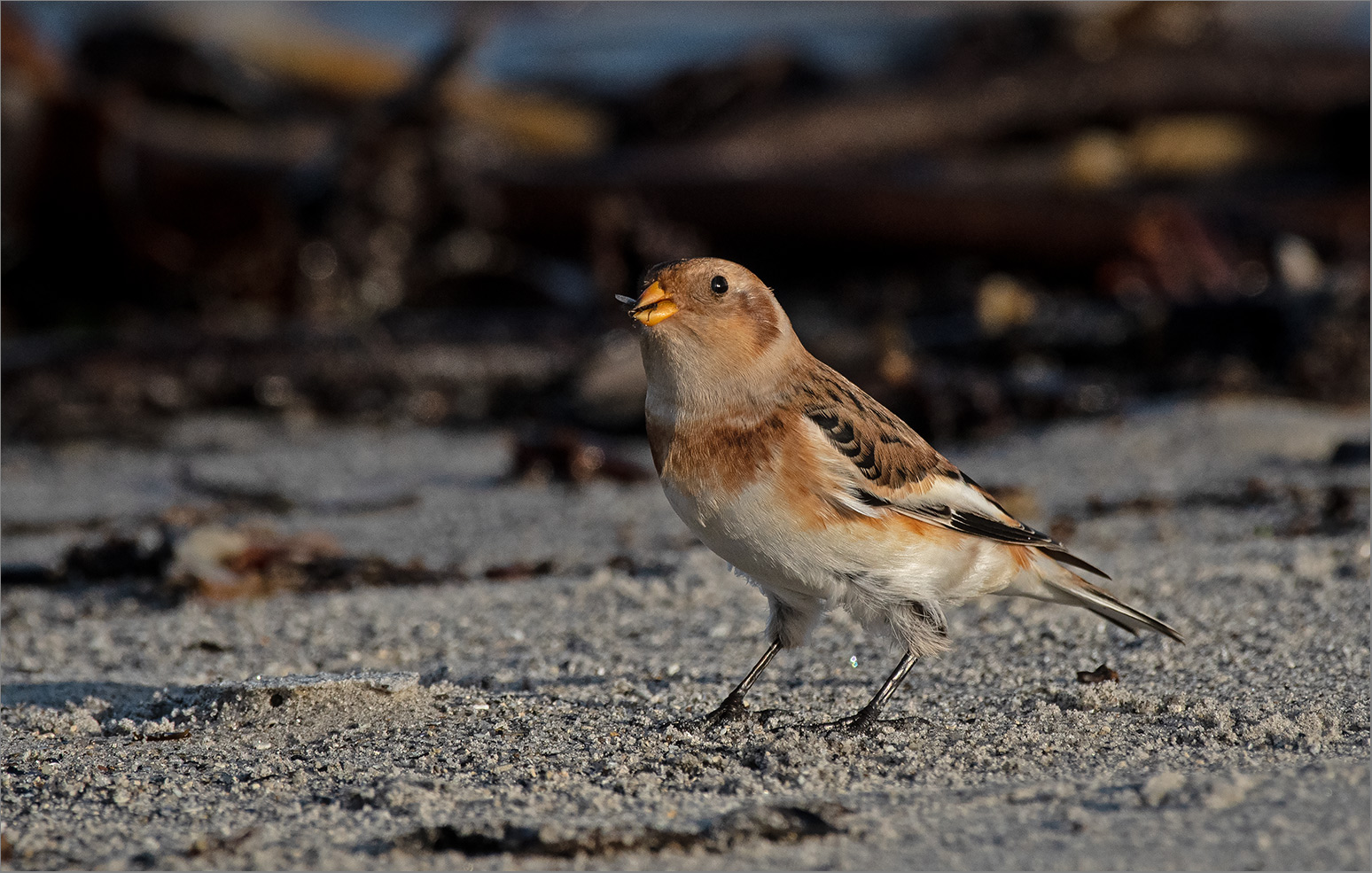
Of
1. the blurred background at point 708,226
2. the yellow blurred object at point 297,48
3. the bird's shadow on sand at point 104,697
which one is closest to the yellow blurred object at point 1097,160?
the blurred background at point 708,226

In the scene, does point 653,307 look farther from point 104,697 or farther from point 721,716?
point 104,697

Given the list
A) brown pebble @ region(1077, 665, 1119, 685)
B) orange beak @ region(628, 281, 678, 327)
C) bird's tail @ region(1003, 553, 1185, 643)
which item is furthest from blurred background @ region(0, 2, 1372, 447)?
orange beak @ region(628, 281, 678, 327)

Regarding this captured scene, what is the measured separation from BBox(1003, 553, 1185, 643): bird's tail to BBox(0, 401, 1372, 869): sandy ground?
0.14m

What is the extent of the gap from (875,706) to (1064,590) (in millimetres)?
723

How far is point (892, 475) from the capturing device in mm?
3441

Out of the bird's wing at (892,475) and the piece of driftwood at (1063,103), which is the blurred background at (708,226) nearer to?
the piece of driftwood at (1063,103)

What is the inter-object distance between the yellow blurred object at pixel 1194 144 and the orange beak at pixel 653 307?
32.8ft

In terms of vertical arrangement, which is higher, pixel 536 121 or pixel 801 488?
pixel 536 121

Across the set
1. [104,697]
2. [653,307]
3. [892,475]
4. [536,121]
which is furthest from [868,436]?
[536,121]

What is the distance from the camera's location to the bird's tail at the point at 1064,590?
12.1ft

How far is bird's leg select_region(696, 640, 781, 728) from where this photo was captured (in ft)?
10.8

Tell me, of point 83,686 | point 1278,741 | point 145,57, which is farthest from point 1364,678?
point 145,57

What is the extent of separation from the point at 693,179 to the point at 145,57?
20.2 ft

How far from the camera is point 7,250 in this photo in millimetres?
10695
